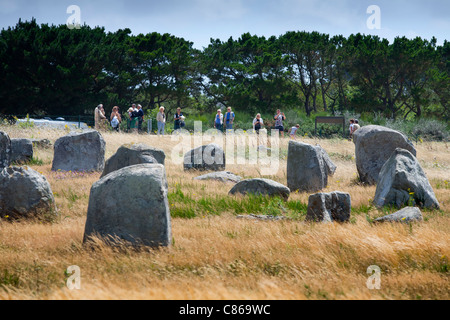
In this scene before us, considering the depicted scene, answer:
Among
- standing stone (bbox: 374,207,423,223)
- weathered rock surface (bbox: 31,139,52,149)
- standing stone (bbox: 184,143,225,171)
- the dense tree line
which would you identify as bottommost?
standing stone (bbox: 374,207,423,223)

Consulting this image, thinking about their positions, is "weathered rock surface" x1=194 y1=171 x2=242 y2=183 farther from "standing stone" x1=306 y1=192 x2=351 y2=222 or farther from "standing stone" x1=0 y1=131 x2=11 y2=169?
"standing stone" x1=0 y1=131 x2=11 y2=169

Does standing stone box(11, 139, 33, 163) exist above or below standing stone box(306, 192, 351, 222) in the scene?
above

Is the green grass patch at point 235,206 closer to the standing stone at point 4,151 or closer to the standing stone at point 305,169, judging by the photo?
the standing stone at point 305,169

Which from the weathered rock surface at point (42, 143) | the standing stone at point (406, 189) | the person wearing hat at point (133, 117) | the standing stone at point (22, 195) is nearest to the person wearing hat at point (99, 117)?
the person wearing hat at point (133, 117)

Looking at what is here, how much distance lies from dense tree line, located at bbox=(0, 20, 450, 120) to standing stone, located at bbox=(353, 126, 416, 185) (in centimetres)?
2540

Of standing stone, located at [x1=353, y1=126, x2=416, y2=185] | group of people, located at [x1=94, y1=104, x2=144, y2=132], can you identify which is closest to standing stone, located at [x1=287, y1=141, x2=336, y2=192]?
standing stone, located at [x1=353, y1=126, x2=416, y2=185]

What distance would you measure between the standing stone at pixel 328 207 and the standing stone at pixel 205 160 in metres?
7.29

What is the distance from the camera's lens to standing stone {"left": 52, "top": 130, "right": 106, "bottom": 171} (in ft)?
44.0

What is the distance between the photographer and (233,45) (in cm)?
4478

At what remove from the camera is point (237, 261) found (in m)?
5.09

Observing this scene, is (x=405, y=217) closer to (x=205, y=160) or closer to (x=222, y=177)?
(x=222, y=177)

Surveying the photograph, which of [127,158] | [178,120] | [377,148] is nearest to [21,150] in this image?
[127,158]

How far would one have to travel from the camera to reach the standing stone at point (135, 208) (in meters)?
5.46
